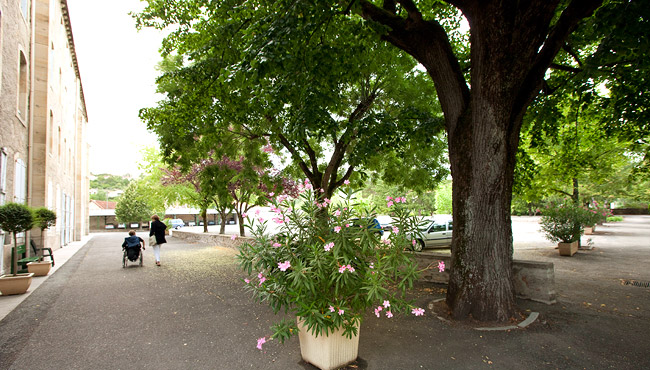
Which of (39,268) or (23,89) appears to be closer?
(39,268)

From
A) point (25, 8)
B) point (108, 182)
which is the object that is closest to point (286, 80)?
point (25, 8)

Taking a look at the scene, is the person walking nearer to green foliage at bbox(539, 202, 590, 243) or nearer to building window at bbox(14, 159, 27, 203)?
building window at bbox(14, 159, 27, 203)

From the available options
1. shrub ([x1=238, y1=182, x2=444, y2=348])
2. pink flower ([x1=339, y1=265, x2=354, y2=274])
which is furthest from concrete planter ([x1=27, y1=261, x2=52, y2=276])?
pink flower ([x1=339, y1=265, x2=354, y2=274])

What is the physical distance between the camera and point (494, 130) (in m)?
5.10

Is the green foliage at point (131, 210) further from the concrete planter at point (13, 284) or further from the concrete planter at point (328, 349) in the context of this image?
the concrete planter at point (328, 349)

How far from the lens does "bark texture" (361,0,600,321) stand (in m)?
4.97

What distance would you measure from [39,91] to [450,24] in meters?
15.6

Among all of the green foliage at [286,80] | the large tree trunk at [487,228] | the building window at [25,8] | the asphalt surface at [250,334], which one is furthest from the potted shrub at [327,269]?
the building window at [25,8]

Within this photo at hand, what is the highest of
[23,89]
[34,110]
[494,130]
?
[23,89]

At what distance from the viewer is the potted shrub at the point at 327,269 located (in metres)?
3.35

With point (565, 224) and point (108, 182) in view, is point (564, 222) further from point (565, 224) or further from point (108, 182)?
point (108, 182)

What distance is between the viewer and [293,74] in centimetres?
632

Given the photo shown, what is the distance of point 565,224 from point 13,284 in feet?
56.9

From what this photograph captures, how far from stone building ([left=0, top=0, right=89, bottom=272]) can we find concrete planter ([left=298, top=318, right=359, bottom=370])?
31.9ft
